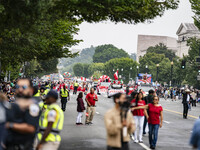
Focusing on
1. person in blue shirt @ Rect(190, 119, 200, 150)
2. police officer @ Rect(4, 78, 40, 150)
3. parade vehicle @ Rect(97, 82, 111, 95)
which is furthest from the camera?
parade vehicle @ Rect(97, 82, 111, 95)

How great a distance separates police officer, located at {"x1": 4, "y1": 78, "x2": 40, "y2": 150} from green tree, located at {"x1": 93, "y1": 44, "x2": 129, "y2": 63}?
565 ft

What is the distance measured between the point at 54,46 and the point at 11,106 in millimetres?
21473

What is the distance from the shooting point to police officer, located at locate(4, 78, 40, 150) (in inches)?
221

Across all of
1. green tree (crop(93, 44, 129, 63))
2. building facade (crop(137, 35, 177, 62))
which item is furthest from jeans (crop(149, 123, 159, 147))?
green tree (crop(93, 44, 129, 63))

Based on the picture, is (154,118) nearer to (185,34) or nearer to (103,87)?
(103,87)

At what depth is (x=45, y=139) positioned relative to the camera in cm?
682

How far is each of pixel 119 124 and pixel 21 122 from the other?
5.19 ft

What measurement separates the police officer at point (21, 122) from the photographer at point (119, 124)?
1.24m

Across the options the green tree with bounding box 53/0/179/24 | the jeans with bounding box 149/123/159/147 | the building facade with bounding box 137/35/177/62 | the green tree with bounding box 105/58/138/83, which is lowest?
the jeans with bounding box 149/123/159/147

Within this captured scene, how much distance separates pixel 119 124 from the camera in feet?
21.0

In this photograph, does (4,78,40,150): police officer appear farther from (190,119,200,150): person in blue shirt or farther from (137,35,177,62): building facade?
(137,35,177,62): building facade

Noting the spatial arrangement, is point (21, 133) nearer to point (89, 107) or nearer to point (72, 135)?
point (72, 135)

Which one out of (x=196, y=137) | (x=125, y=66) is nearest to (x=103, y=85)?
(x=196, y=137)

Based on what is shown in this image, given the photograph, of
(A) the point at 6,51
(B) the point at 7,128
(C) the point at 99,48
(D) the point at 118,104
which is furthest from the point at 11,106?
(C) the point at 99,48
